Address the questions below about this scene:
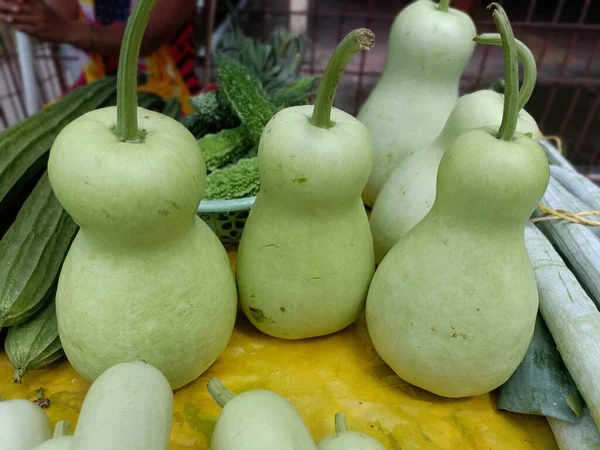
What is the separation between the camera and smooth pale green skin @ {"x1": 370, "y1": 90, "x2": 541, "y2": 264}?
0.83m

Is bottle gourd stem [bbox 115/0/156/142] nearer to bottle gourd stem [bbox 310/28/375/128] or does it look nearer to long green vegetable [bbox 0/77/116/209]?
bottle gourd stem [bbox 310/28/375/128]

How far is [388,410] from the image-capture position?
29.5 inches

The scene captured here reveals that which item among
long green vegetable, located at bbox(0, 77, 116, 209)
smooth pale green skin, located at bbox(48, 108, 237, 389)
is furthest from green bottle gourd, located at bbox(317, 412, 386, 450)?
long green vegetable, located at bbox(0, 77, 116, 209)

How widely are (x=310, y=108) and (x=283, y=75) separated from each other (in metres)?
0.87

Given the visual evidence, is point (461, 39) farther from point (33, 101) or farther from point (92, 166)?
point (33, 101)

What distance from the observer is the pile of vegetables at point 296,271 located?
0.57m

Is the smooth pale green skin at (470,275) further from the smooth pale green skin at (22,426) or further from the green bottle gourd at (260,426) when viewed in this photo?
the smooth pale green skin at (22,426)

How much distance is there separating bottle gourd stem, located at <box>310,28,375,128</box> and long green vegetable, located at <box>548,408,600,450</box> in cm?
56

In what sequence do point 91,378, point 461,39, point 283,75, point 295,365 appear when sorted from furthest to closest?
point 283,75
point 461,39
point 295,365
point 91,378

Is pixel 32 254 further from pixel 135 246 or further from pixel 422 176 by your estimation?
pixel 422 176

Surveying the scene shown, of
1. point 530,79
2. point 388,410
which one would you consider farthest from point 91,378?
point 530,79

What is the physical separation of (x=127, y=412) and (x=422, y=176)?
0.62m

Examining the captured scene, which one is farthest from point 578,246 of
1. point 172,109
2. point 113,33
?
point 113,33

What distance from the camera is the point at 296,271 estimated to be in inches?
29.1
